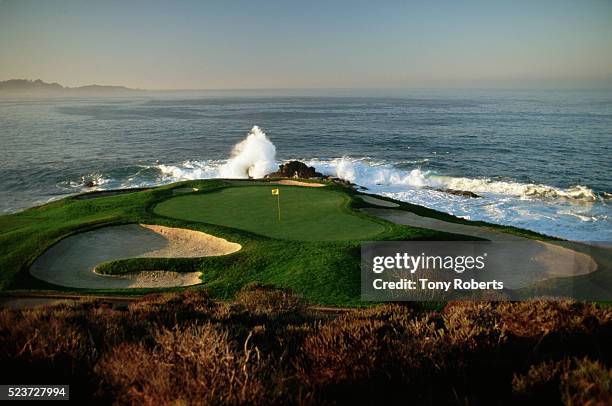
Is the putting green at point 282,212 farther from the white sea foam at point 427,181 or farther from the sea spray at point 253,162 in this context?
the sea spray at point 253,162

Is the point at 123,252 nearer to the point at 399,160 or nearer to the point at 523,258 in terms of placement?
the point at 523,258

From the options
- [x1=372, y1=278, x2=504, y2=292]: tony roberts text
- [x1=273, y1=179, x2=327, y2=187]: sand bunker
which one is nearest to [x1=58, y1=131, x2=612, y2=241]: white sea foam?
[x1=273, y1=179, x2=327, y2=187]: sand bunker

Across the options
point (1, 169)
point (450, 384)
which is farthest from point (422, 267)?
point (1, 169)

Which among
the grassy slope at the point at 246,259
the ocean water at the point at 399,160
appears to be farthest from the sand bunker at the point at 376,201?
the ocean water at the point at 399,160

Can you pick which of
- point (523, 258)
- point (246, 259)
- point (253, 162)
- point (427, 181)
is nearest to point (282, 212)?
point (246, 259)

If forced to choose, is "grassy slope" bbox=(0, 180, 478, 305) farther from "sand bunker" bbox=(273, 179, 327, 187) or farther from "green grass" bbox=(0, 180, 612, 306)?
"sand bunker" bbox=(273, 179, 327, 187)
